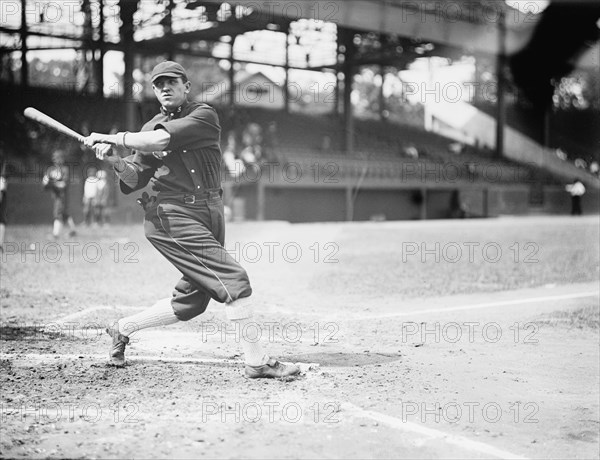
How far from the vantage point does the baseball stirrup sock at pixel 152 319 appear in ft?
17.5

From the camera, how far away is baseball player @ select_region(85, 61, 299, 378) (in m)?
4.93

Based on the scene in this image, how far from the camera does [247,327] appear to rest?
5.07 metres

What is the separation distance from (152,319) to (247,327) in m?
0.74

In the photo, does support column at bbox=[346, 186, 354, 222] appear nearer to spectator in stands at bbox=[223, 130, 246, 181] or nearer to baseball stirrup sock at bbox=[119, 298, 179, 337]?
spectator in stands at bbox=[223, 130, 246, 181]

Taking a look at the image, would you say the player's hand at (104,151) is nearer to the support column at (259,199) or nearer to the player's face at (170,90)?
A: the player's face at (170,90)

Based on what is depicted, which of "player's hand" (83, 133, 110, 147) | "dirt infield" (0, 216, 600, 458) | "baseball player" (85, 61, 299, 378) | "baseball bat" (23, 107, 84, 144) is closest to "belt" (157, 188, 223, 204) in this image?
"baseball player" (85, 61, 299, 378)

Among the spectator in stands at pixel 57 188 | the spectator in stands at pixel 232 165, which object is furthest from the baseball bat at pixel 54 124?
the spectator in stands at pixel 232 165

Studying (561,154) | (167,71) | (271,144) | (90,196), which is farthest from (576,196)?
(167,71)

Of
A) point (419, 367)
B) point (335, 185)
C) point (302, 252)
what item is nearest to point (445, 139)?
point (335, 185)

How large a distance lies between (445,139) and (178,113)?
3713 centimetres

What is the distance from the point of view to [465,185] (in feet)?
107

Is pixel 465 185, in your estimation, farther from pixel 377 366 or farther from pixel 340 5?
pixel 377 366

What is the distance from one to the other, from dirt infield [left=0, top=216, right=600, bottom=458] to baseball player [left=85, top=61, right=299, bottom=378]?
286 mm

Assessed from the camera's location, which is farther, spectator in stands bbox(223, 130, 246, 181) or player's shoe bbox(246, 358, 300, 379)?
spectator in stands bbox(223, 130, 246, 181)
